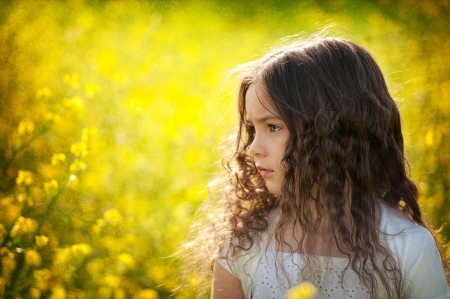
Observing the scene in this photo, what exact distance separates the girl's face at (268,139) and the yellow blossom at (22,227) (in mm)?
807

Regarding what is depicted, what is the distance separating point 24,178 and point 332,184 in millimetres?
1044

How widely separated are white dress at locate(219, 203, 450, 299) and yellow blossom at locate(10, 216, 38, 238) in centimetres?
65

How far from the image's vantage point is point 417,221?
4.59ft

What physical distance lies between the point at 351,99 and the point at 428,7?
140 cm

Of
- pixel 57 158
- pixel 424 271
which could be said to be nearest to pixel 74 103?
pixel 57 158

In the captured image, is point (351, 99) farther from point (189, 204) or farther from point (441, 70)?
point (441, 70)

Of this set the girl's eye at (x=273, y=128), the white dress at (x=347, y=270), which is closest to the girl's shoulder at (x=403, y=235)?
the white dress at (x=347, y=270)

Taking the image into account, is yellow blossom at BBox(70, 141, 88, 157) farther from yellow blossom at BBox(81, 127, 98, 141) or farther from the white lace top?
the white lace top

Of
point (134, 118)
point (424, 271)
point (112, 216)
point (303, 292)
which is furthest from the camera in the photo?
point (134, 118)

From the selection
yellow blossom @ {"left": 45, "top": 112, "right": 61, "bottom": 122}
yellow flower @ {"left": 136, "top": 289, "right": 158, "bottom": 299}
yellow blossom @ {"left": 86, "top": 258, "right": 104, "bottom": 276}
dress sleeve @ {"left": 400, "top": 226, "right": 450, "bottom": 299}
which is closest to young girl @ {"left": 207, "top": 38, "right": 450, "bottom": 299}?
dress sleeve @ {"left": 400, "top": 226, "right": 450, "bottom": 299}

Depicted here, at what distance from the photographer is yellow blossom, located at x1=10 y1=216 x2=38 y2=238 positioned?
1.62 m

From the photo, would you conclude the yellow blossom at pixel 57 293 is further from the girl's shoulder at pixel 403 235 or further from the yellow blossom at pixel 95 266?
the girl's shoulder at pixel 403 235

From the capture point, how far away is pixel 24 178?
1739 mm

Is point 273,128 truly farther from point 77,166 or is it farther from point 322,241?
point 77,166
